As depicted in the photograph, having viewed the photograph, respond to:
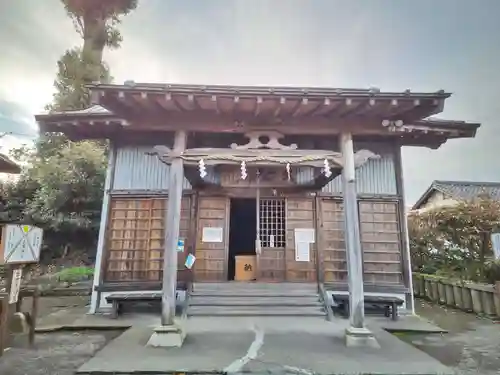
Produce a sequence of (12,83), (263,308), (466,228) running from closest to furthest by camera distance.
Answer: (263,308), (466,228), (12,83)

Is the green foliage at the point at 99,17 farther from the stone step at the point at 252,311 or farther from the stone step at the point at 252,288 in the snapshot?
the stone step at the point at 252,311

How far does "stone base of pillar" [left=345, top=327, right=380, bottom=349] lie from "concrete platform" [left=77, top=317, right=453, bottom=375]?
116 millimetres

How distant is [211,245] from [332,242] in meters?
2.93

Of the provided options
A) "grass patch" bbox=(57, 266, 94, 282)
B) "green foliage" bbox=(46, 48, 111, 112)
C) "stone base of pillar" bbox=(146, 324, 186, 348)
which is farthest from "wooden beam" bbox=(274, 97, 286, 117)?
"green foliage" bbox=(46, 48, 111, 112)

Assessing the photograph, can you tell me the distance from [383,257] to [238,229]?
607 cm

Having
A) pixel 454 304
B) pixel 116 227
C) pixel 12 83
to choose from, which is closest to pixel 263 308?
pixel 116 227

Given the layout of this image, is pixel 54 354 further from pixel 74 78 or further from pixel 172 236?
pixel 74 78

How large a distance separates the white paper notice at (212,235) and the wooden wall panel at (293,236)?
165 centimetres

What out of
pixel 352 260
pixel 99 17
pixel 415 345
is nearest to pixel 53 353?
pixel 352 260

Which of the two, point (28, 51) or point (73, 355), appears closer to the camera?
point (73, 355)

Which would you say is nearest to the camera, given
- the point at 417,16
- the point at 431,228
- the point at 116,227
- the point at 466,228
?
the point at 116,227

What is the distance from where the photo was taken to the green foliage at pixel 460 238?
8.51 meters

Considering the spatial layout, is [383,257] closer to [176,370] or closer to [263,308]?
[263,308]

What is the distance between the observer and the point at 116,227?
7586 mm
